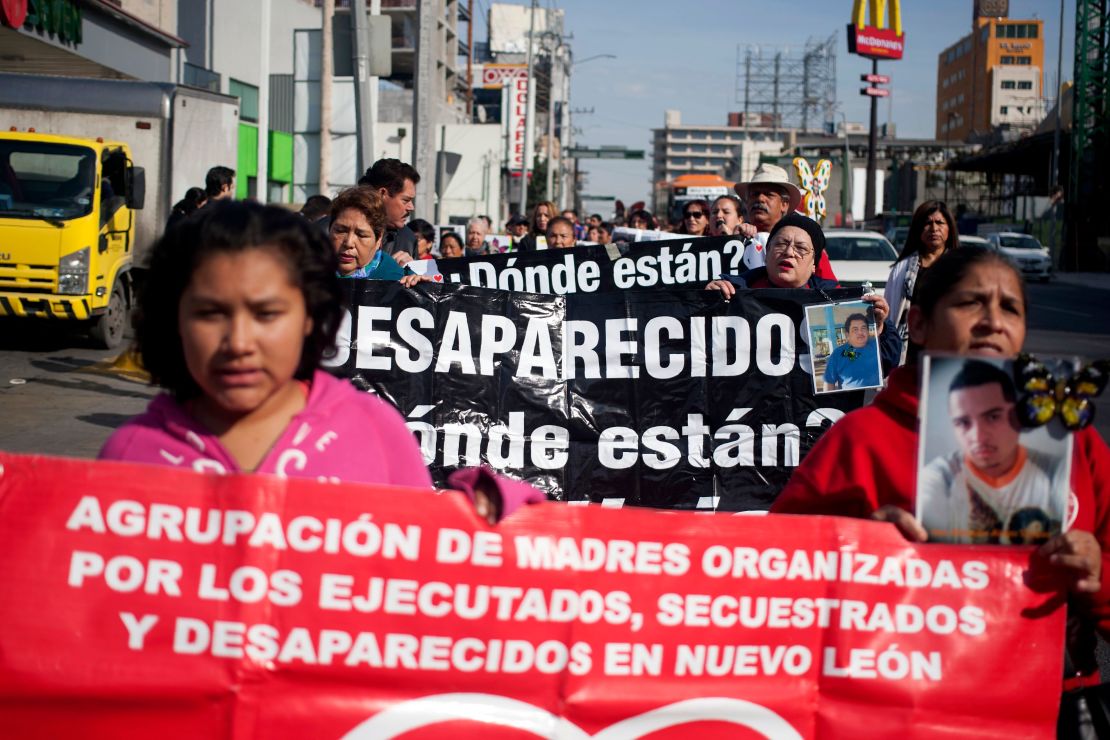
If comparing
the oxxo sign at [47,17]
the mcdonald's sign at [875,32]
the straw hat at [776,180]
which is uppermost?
the mcdonald's sign at [875,32]

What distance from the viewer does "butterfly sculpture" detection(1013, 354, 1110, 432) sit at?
245cm

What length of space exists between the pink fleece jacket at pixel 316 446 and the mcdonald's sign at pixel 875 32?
64347 millimetres

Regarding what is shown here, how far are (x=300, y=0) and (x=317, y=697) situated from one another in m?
52.0

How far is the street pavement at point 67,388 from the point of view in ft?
33.3

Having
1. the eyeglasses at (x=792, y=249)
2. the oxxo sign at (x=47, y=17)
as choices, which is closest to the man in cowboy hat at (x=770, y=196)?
the eyeglasses at (x=792, y=249)

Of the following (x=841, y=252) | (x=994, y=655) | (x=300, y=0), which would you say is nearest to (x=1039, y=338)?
(x=841, y=252)

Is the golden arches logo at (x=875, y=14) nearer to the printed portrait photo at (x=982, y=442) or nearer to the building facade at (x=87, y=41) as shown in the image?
the building facade at (x=87, y=41)

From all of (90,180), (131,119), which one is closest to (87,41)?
(131,119)

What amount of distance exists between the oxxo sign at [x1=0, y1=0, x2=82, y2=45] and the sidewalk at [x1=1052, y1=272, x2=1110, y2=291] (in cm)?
3100

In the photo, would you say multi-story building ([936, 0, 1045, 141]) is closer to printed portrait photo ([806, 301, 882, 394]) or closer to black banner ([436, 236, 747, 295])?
black banner ([436, 236, 747, 295])

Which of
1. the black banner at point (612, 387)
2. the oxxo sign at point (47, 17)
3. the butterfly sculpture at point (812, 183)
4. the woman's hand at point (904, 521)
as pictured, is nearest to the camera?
the woman's hand at point (904, 521)

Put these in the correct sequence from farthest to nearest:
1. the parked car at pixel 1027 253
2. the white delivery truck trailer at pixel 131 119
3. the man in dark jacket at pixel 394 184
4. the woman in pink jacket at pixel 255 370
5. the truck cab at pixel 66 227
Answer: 1. the parked car at pixel 1027 253
2. the white delivery truck trailer at pixel 131 119
3. the truck cab at pixel 66 227
4. the man in dark jacket at pixel 394 184
5. the woman in pink jacket at pixel 255 370

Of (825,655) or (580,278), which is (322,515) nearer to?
(825,655)

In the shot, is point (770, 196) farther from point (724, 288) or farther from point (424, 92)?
point (424, 92)
